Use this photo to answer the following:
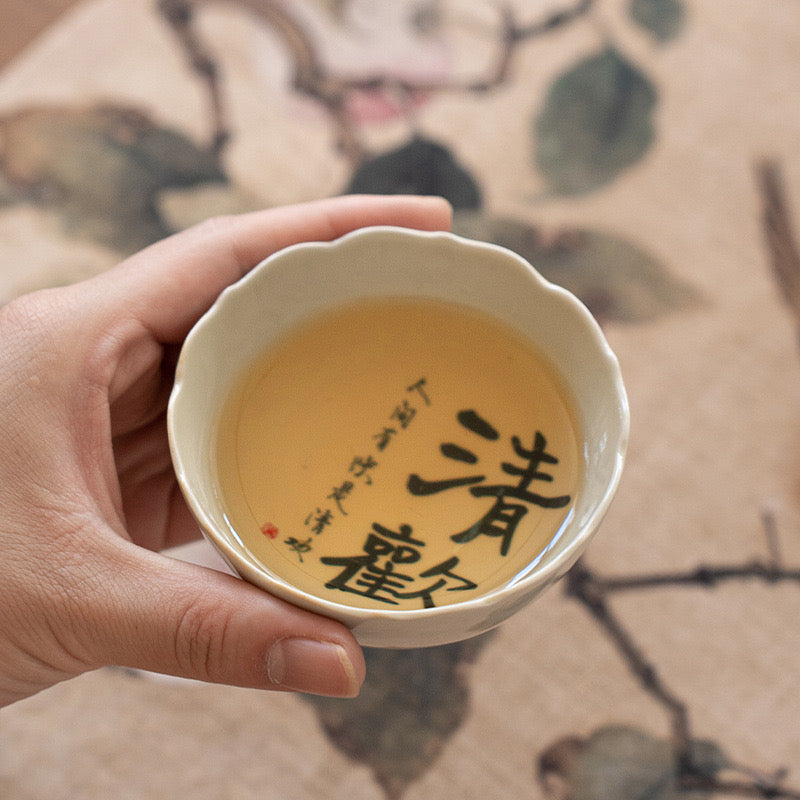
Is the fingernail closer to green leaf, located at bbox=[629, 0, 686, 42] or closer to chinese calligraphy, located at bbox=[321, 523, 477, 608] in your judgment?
chinese calligraphy, located at bbox=[321, 523, 477, 608]

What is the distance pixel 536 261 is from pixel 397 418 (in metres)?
0.42

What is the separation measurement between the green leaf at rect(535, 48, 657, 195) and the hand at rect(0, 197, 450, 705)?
0.37 metres

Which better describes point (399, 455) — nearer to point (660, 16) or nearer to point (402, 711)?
point (402, 711)

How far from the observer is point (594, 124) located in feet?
3.64

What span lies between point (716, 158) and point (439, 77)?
40cm

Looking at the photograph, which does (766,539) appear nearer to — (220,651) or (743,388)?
(743,388)

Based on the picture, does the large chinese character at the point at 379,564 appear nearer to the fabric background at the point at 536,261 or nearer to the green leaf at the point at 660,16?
the fabric background at the point at 536,261

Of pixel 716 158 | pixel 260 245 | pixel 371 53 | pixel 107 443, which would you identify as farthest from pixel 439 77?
pixel 107 443

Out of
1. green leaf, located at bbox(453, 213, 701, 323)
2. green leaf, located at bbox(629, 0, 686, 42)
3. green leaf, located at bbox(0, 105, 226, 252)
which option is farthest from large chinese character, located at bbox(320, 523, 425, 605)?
green leaf, located at bbox(629, 0, 686, 42)

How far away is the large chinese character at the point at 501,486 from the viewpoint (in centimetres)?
64

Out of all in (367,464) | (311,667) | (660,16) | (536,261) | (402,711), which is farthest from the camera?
(660,16)

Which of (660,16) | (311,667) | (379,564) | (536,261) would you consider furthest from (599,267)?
(311,667)

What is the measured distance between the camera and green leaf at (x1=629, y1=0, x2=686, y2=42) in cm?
117

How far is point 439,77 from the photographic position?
3.76ft
